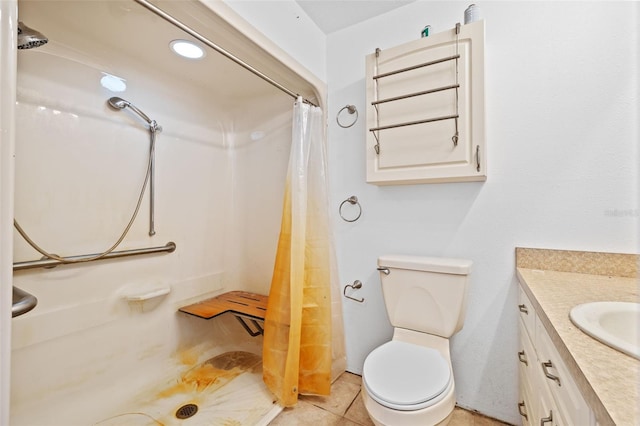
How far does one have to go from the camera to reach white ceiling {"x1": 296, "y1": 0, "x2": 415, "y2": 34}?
1.62m

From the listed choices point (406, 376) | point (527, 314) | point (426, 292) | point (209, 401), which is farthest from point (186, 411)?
point (527, 314)

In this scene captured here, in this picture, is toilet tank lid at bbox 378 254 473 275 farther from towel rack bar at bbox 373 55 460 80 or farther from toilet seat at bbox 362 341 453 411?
towel rack bar at bbox 373 55 460 80

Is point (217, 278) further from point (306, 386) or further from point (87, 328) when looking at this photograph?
point (306, 386)

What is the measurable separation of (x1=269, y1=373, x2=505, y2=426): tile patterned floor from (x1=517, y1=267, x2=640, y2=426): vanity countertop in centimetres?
83

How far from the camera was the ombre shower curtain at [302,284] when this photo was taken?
153 cm

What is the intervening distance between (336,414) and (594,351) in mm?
1270

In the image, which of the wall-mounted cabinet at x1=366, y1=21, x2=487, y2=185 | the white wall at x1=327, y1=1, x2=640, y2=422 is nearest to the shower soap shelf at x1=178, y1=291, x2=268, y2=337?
the white wall at x1=327, y1=1, x2=640, y2=422

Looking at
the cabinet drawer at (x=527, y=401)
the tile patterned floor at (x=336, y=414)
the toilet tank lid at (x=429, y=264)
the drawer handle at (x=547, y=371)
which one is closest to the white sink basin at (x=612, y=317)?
the drawer handle at (x=547, y=371)

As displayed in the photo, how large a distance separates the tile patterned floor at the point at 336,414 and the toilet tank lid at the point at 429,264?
0.79 metres

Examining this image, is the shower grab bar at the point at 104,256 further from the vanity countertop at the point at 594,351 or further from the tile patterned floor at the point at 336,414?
the vanity countertop at the point at 594,351

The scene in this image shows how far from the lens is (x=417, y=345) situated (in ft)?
4.51

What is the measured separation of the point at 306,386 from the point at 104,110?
1.98 metres

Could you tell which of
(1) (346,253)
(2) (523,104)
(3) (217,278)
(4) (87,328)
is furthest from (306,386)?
(2) (523,104)

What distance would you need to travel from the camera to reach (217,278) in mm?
2201
